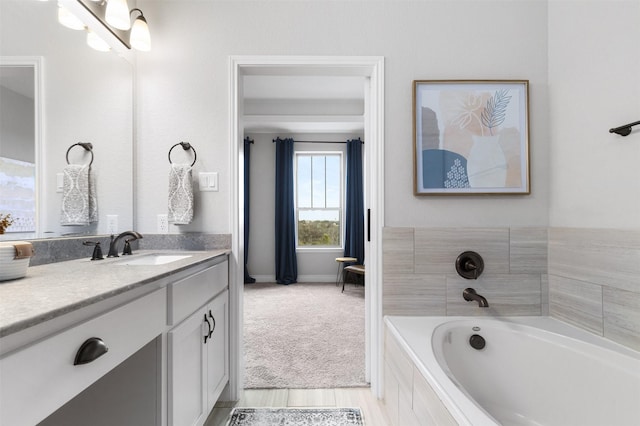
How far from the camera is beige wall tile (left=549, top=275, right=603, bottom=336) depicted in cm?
144

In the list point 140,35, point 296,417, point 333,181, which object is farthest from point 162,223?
point 333,181

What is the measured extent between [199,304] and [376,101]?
149 centimetres

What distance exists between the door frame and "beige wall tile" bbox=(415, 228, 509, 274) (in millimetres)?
265

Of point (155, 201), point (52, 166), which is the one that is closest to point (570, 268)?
point (155, 201)

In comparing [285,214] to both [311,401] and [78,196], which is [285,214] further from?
[78,196]

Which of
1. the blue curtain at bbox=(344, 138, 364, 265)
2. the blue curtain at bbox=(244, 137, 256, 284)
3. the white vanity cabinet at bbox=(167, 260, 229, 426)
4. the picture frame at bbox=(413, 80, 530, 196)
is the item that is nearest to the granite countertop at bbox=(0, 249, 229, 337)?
the white vanity cabinet at bbox=(167, 260, 229, 426)

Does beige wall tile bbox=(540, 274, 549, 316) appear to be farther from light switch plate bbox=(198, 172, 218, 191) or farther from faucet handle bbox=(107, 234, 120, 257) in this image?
faucet handle bbox=(107, 234, 120, 257)

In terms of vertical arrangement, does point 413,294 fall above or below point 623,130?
below

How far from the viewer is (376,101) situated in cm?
181

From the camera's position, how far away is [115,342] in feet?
2.67

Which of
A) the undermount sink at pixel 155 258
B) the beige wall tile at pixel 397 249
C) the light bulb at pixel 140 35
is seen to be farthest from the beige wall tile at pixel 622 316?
the light bulb at pixel 140 35

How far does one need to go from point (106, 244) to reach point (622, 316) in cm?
254

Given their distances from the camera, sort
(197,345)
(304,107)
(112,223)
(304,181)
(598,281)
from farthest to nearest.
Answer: (304,181), (304,107), (112,223), (598,281), (197,345)

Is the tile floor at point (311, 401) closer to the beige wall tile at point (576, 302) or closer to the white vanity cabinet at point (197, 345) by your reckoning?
the white vanity cabinet at point (197, 345)
